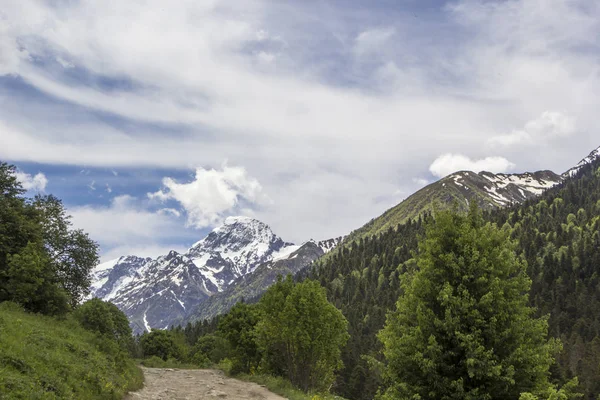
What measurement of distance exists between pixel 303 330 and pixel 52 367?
76.3 ft

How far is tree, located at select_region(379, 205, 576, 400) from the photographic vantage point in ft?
51.5

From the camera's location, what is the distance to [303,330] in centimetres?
3794

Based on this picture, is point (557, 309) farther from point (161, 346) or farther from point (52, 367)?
point (52, 367)

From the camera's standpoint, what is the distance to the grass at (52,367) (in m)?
14.7

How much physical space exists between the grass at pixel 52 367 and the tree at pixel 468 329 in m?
13.4

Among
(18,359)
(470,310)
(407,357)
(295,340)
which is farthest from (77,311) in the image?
(470,310)

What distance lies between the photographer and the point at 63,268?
49344 mm

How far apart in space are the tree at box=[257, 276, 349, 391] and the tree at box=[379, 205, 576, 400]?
68.6 ft

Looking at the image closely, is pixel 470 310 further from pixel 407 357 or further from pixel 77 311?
pixel 77 311

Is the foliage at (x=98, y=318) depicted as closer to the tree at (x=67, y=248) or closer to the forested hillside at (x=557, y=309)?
the tree at (x=67, y=248)

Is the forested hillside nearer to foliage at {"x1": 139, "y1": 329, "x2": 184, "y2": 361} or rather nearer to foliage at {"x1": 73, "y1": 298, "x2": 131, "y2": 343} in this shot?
foliage at {"x1": 139, "y1": 329, "x2": 184, "y2": 361}

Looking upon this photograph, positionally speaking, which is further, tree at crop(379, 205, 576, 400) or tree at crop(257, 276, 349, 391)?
tree at crop(257, 276, 349, 391)

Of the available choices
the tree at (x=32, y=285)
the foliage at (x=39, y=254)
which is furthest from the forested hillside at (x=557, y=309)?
the tree at (x=32, y=285)

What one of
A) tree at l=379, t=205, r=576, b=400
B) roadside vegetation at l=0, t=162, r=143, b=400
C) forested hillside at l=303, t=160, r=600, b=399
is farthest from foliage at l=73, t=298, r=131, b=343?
forested hillside at l=303, t=160, r=600, b=399
